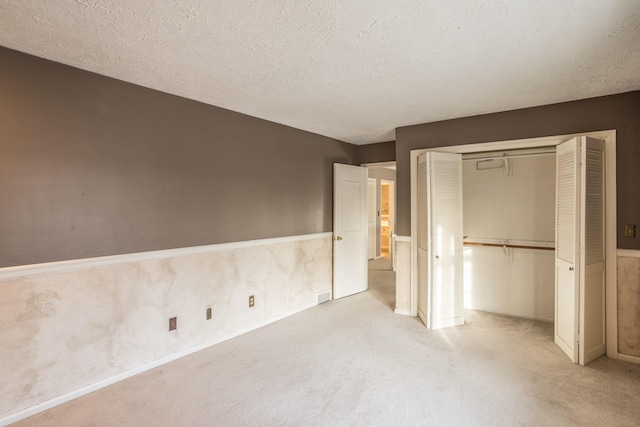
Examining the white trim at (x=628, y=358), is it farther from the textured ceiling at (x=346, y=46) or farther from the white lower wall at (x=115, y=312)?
the white lower wall at (x=115, y=312)

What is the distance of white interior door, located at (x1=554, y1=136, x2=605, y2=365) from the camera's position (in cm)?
271

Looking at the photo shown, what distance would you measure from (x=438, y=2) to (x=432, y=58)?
64cm

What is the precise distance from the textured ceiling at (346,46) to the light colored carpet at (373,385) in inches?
95.5

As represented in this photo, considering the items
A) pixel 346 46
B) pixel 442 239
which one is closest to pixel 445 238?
pixel 442 239

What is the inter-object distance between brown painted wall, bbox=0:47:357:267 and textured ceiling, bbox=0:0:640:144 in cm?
19

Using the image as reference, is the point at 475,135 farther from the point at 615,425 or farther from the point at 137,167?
the point at 137,167

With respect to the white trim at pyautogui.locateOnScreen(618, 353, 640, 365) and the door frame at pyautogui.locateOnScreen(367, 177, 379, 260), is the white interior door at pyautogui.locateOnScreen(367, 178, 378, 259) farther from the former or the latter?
the white trim at pyautogui.locateOnScreen(618, 353, 640, 365)

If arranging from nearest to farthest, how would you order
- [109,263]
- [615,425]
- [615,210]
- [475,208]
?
[615,425], [109,263], [615,210], [475,208]

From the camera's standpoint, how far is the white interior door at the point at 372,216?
7773mm

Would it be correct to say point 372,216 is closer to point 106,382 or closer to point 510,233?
point 510,233

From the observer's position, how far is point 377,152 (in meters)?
5.07

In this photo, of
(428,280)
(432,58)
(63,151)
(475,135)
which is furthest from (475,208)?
(63,151)

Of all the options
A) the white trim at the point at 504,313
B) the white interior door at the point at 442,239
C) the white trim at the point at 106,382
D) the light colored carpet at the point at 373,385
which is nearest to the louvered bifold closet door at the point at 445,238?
the white interior door at the point at 442,239

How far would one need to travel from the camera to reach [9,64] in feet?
6.78
